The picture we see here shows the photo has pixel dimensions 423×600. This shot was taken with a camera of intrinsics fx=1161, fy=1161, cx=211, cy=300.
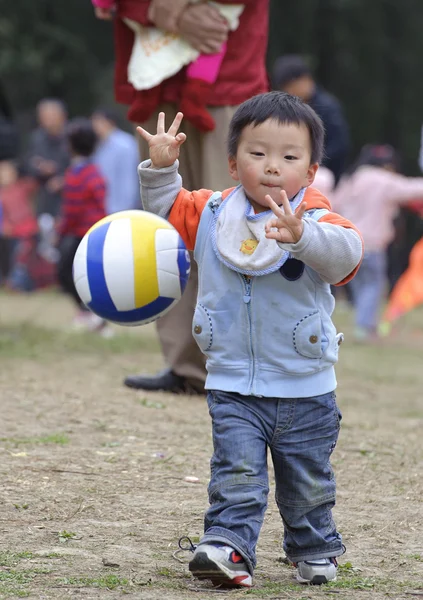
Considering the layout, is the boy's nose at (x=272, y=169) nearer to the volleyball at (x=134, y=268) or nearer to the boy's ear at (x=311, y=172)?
the boy's ear at (x=311, y=172)

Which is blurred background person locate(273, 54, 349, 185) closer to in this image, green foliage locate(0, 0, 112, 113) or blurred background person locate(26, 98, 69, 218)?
blurred background person locate(26, 98, 69, 218)

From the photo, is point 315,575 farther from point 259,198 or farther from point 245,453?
point 259,198

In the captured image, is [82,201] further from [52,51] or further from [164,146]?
[52,51]

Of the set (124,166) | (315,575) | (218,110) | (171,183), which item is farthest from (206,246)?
(124,166)

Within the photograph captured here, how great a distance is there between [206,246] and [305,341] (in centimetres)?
43

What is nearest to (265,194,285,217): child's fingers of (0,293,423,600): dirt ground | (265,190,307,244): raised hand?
(265,190,307,244): raised hand

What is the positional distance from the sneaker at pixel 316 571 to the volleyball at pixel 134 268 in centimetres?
91

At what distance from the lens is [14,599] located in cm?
303

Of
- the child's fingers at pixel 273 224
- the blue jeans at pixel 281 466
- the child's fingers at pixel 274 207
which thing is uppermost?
the child's fingers at pixel 274 207

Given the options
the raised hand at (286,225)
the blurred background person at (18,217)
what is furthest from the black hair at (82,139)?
the raised hand at (286,225)

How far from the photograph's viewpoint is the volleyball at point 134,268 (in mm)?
3572

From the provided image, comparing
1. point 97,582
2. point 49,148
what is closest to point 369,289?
point 49,148

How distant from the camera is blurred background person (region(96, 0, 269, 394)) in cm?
553

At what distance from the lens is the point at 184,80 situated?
570 cm
